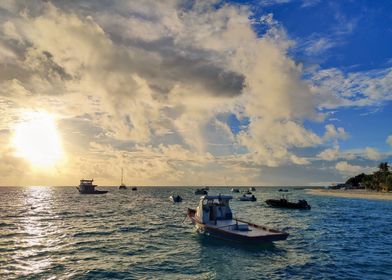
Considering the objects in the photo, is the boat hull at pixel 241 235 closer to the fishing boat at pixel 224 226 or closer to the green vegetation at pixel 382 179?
the fishing boat at pixel 224 226

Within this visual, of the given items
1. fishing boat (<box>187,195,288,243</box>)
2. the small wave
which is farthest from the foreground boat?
the small wave

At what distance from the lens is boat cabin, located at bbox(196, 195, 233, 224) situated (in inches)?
1544

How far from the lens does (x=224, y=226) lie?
3566 centimetres

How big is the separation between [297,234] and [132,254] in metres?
22.1

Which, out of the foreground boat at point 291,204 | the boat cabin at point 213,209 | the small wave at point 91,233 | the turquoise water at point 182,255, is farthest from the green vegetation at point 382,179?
the small wave at point 91,233

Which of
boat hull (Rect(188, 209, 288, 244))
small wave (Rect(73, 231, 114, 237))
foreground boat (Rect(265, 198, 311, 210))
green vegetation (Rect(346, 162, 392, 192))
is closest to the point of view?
boat hull (Rect(188, 209, 288, 244))

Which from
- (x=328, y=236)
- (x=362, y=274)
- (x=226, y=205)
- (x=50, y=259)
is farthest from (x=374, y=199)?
(x=50, y=259)

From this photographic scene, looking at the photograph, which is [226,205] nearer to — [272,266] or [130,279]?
[272,266]

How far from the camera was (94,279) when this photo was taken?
23109mm

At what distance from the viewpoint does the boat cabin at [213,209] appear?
3922 cm

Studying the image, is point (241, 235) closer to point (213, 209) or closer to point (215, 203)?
point (213, 209)

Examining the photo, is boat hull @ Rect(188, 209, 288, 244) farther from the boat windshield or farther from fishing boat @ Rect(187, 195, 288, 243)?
the boat windshield

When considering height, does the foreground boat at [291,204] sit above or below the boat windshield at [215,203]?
below

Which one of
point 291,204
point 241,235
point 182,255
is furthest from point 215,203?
point 291,204
